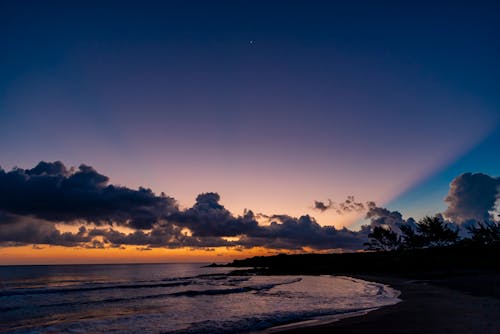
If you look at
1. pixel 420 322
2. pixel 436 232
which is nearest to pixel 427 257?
pixel 436 232

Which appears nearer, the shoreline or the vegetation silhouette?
the shoreline

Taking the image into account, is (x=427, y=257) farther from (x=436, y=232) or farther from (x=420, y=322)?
(x=420, y=322)

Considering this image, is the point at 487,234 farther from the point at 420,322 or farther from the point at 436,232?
the point at 420,322

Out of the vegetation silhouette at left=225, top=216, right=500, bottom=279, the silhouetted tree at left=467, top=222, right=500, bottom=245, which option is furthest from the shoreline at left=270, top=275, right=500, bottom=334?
the silhouetted tree at left=467, top=222, right=500, bottom=245

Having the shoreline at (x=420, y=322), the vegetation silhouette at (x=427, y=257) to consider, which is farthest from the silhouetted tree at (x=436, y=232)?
the shoreline at (x=420, y=322)

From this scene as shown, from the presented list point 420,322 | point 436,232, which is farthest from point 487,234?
point 420,322

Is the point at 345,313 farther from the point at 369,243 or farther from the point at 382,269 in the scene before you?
the point at 369,243

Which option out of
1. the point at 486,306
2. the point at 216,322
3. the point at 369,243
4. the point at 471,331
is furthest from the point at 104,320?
the point at 369,243

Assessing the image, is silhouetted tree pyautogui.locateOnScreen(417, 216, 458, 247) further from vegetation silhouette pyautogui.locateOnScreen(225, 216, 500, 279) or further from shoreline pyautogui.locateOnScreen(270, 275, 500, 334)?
shoreline pyautogui.locateOnScreen(270, 275, 500, 334)

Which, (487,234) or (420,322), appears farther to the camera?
(487,234)

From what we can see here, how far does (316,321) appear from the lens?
1783 centimetres

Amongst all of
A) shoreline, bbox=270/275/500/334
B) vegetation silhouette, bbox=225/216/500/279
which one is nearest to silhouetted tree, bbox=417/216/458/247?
vegetation silhouette, bbox=225/216/500/279

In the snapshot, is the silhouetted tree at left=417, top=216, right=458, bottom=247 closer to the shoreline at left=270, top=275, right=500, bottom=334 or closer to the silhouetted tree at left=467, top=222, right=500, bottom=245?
the silhouetted tree at left=467, top=222, right=500, bottom=245

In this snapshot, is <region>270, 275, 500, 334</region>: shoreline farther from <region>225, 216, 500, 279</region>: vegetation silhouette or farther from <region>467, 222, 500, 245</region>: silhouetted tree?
<region>467, 222, 500, 245</region>: silhouetted tree
